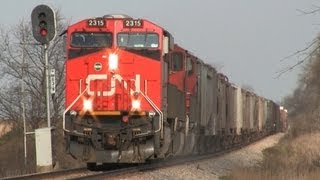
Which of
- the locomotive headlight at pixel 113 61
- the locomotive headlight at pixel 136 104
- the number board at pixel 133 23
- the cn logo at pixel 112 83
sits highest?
the number board at pixel 133 23

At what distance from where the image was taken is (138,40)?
56.5 feet

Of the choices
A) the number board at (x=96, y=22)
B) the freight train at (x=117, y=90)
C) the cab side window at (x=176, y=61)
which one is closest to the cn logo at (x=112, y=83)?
the freight train at (x=117, y=90)

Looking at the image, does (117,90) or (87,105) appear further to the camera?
(117,90)

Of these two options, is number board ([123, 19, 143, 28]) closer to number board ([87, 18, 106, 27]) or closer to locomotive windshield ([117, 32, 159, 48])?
locomotive windshield ([117, 32, 159, 48])

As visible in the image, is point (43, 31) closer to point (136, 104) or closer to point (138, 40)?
point (138, 40)

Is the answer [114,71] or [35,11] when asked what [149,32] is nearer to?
[114,71]

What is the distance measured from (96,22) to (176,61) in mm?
3722

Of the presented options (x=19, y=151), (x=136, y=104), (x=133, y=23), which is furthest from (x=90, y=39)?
(x=19, y=151)

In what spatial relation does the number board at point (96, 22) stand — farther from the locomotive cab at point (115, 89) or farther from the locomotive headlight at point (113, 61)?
the locomotive headlight at point (113, 61)

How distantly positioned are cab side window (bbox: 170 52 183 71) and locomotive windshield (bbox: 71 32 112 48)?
2.61 meters

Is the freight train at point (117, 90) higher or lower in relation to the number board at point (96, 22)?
lower

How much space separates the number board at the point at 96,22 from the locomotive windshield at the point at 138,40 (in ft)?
1.89

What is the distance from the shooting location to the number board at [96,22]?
17.2 meters

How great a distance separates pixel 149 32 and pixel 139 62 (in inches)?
35.4
